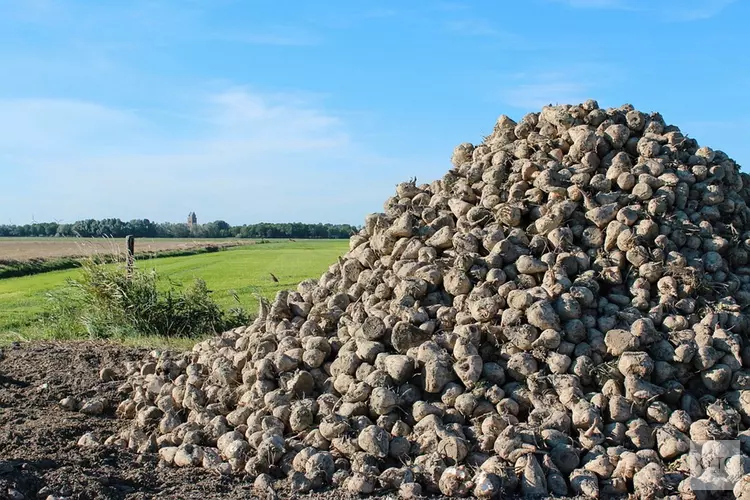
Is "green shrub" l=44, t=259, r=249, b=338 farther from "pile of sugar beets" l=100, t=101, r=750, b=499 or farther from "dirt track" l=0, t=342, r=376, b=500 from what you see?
"pile of sugar beets" l=100, t=101, r=750, b=499

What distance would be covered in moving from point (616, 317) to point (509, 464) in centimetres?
134

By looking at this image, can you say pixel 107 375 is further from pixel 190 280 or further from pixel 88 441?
pixel 190 280

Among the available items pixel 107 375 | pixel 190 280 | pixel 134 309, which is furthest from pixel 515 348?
pixel 190 280

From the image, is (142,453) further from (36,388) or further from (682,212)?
(682,212)

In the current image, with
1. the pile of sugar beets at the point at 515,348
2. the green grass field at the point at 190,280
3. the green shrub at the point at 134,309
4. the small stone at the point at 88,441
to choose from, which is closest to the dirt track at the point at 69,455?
the small stone at the point at 88,441

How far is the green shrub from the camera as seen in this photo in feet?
29.8

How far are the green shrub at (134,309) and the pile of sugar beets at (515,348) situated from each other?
321 centimetres

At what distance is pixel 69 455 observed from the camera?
4535 mm

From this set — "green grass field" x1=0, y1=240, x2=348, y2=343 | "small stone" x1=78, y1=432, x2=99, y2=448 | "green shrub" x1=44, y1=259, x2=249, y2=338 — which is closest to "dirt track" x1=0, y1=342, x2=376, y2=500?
"small stone" x1=78, y1=432, x2=99, y2=448

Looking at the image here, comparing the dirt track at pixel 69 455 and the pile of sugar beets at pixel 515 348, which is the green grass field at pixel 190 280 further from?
the pile of sugar beets at pixel 515 348

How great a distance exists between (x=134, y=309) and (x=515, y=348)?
5.89 m

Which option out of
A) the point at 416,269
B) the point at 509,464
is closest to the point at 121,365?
the point at 416,269

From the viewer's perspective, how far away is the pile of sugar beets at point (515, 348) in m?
4.04

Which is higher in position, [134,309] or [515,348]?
[515,348]
